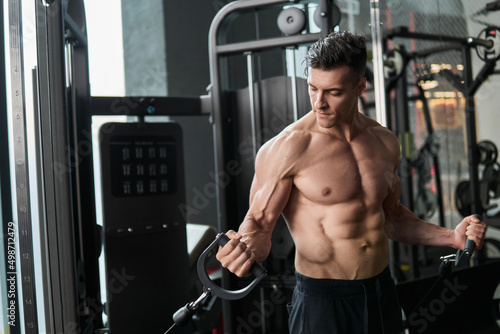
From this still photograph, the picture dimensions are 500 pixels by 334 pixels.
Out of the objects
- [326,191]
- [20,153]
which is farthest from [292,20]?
[20,153]

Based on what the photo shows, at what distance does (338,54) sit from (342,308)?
0.65 metres

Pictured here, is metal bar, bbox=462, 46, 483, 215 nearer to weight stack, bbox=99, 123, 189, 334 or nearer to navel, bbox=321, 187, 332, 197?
weight stack, bbox=99, 123, 189, 334

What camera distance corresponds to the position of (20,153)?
1.39m

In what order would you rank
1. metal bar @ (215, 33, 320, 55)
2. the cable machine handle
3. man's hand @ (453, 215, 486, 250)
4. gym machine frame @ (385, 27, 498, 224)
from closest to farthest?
the cable machine handle
man's hand @ (453, 215, 486, 250)
metal bar @ (215, 33, 320, 55)
gym machine frame @ (385, 27, 498, 224)

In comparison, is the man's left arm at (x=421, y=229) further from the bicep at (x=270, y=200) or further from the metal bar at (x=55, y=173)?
the metal bar at (x=55, y=173)

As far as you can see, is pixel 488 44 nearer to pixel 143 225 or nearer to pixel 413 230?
pixel 413 230

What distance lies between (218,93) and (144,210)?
648mm

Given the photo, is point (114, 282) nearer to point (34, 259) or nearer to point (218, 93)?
point (34, 259)

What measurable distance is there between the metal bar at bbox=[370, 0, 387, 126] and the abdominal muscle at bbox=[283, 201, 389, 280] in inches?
41.0

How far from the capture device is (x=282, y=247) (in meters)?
2.42

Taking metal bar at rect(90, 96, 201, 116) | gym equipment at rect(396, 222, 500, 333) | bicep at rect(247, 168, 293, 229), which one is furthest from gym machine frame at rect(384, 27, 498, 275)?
bicep at rect(247, 168, 293, 229)

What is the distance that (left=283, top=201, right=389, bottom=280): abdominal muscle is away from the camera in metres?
1.30

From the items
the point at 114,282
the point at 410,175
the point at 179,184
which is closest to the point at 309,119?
the point at 179,184

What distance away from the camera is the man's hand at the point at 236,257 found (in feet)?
3.64
